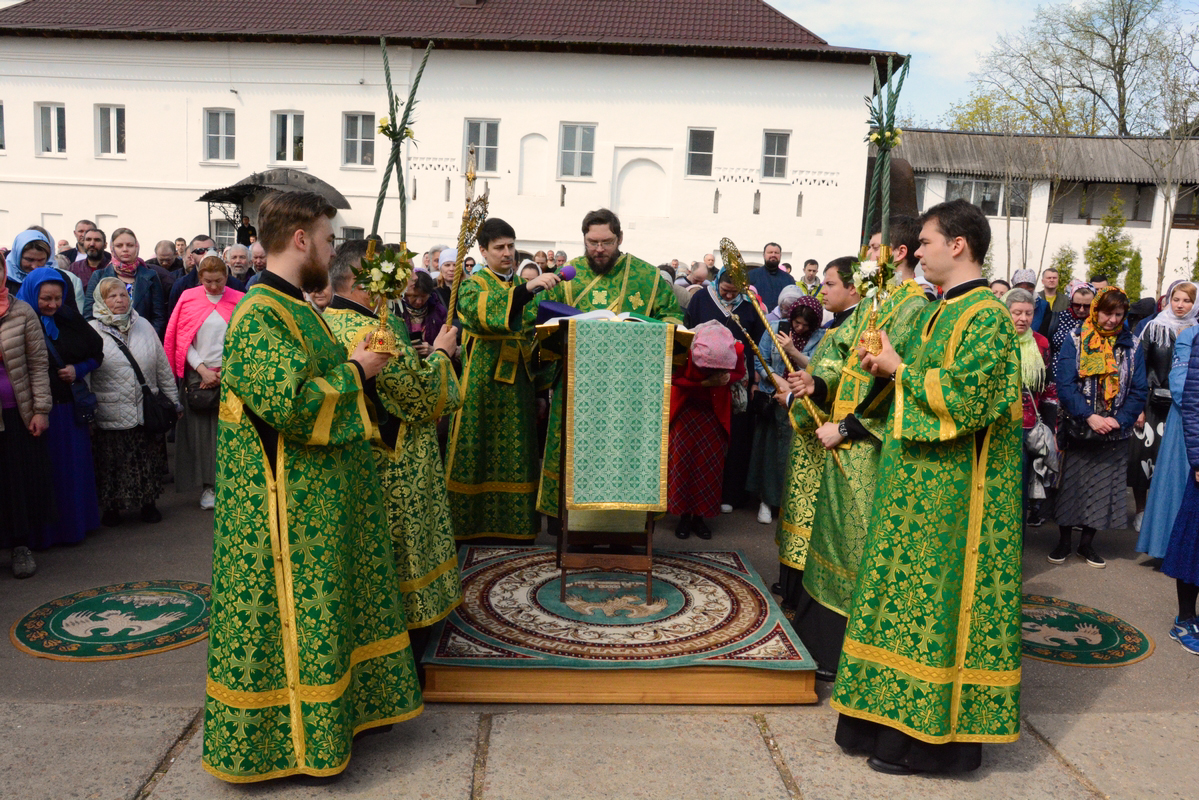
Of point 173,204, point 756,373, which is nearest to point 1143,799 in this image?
point 756,373

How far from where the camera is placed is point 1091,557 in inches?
264

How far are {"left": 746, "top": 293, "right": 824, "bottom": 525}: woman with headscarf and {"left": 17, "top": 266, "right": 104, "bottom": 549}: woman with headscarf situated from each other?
483 cm

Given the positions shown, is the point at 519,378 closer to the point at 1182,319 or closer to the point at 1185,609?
the point at 1185,609

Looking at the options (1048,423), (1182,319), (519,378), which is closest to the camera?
(519,378)

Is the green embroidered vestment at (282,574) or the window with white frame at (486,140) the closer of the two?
the green embroidered vestment at (282,574)

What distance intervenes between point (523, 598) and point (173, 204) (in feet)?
75.1

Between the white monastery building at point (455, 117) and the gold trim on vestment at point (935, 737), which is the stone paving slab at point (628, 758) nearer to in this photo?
the gold trim on vestment at point (935, 737)

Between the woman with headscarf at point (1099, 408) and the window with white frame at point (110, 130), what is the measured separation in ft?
80.6

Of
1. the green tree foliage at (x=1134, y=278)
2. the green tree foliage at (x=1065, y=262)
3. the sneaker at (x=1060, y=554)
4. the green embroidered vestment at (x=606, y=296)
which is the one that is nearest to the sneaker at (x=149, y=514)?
the green embroidered vestment at (x=606, y=296)

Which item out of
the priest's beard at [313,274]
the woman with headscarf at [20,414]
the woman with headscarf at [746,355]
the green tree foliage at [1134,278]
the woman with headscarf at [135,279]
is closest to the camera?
the priest's beard at [313,274]

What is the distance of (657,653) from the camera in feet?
14.1

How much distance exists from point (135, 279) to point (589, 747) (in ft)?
22.2

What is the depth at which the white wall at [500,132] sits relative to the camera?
22.9 m

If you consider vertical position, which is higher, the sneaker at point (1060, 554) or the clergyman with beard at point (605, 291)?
the clergyman with beard at point (605, 291)
